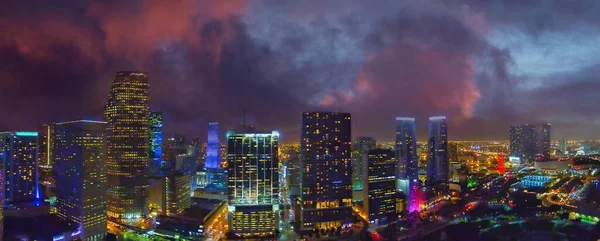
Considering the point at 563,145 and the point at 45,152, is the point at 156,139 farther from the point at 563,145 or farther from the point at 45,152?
the point at 563,145

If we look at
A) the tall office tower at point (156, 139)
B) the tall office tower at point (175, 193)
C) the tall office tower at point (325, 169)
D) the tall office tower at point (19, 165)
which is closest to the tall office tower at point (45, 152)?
the tall office tower at point (19, 165)

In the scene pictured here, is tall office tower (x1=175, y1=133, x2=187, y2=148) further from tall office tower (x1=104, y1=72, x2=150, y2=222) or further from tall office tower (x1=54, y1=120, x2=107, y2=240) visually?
tall office tower (x1=54, y1=120, x2=107, y2=240)

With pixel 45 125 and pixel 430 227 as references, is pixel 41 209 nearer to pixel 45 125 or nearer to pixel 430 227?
pixel 45 125

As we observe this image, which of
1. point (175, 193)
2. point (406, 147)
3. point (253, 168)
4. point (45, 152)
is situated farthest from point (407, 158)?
point (45, 152)

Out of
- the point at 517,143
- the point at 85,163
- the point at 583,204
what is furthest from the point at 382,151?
the point at 517,143

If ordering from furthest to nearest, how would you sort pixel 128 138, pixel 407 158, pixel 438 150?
pixel 438 150, pixel 407 158, pixel 128 138
